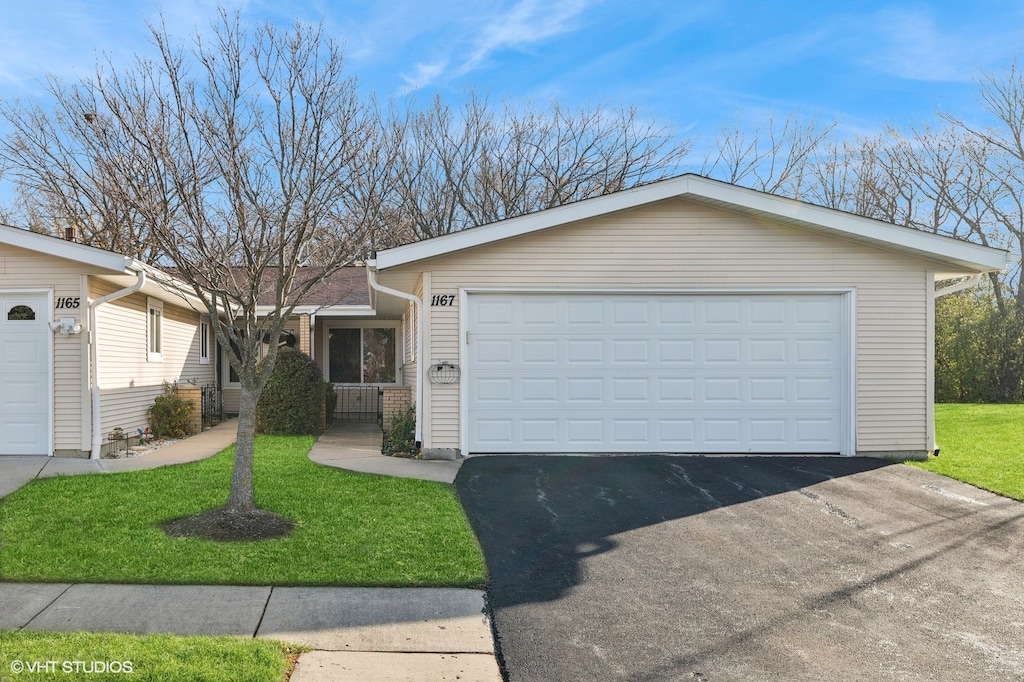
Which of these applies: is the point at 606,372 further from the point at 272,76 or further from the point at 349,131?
the point at 272,76

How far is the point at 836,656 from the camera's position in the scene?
12.7ft

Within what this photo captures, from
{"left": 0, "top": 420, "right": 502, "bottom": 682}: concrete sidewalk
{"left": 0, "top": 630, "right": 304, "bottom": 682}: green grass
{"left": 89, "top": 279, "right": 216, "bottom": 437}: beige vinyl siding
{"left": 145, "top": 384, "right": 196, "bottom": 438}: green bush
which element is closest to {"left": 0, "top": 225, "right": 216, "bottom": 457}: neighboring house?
{"left": 89, "top": 279, "right": 216, "bottom": 437}: beige vinyl siding

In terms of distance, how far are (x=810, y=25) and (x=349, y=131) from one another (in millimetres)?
10641

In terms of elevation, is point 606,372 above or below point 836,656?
above

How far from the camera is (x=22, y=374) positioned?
988 centimetres

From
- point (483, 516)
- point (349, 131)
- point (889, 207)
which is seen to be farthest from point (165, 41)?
point (889, 207)

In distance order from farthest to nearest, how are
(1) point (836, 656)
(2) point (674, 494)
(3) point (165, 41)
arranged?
(2) point (674, 494) → (3) point (165, 41) → (1) point (836, 656)

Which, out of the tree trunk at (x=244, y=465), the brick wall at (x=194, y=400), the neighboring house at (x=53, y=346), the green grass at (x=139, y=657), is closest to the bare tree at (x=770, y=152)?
the brick wall at (x=194, y=400)

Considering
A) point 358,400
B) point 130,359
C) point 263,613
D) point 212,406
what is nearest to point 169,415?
point 130,359

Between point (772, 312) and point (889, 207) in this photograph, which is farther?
point (889, 207)

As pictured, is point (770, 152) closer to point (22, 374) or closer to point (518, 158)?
point (518, 158)

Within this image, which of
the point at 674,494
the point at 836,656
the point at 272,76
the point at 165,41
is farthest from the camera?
the point at 674,494

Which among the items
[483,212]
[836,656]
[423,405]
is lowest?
[836,656]

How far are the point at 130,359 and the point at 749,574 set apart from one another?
10.2 meters
